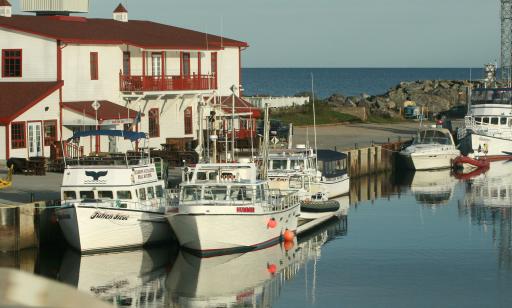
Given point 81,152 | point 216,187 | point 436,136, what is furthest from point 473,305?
point 436,136

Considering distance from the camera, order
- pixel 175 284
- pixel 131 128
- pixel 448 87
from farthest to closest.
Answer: pixel 448 87 → pixel 131 128 → pixel 175 284

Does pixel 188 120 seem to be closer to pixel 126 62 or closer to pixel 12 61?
pixel 126 62

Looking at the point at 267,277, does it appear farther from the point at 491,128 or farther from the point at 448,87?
the point at 448,87

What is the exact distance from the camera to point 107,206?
30094 mm

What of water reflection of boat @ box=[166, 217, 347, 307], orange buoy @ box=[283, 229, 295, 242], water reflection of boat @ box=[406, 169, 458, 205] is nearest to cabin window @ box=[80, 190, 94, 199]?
water reflection of boat @ box=[166, 217, 347, 307]

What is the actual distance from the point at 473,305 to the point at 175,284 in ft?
27.1

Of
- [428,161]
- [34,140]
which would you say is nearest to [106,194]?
[34,140]

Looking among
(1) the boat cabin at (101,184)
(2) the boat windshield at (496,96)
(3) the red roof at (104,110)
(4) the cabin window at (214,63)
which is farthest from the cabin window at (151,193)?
(2) the boat windshield at (496,96)

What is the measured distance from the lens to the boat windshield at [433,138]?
63281 mm

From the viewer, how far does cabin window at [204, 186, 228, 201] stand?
30.2 m

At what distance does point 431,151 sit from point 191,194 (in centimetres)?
3398

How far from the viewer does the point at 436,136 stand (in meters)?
63.6

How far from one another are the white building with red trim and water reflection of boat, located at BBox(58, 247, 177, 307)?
1155 centimetres

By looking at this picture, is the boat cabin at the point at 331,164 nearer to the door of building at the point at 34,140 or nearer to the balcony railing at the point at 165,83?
the balcony railing at the point at 165,83
